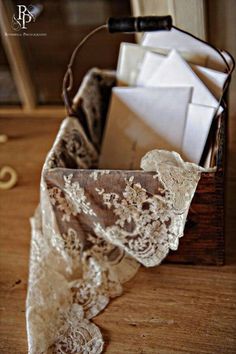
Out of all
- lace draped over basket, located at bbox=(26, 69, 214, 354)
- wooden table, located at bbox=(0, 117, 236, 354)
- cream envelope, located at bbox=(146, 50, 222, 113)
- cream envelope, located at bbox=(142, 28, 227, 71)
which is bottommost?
wooden table, located at bbox=(0, 117, 236, 354)

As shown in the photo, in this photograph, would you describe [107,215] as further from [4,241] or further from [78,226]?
[4,241]

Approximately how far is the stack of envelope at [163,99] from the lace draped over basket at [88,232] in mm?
102

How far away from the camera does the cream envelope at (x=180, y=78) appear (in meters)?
1.10

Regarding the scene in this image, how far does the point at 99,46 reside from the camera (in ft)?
4.79

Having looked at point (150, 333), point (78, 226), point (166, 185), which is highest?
point (166, 185)

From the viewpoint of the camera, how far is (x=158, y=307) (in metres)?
1.01

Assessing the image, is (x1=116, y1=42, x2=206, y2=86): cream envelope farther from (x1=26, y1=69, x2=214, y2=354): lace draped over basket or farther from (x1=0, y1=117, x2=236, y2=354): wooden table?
(x1=0, y1=117, x2=236, y2=354): wooden table

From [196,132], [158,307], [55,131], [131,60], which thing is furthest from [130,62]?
[158,307]

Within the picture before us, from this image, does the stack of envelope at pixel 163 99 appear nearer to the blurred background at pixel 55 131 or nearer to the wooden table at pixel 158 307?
the blurred background at pixel 55 131

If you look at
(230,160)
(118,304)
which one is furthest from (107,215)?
(230,160)

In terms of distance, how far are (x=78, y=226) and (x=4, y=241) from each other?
0.88 ft

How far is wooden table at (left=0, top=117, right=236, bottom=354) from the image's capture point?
0.94 metres

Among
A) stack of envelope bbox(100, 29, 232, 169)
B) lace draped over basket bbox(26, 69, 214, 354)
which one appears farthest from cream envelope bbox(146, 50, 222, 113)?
lace draped over basket bbox(26, 69, 214, 354)

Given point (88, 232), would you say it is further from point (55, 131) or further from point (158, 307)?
point (55, 131)
